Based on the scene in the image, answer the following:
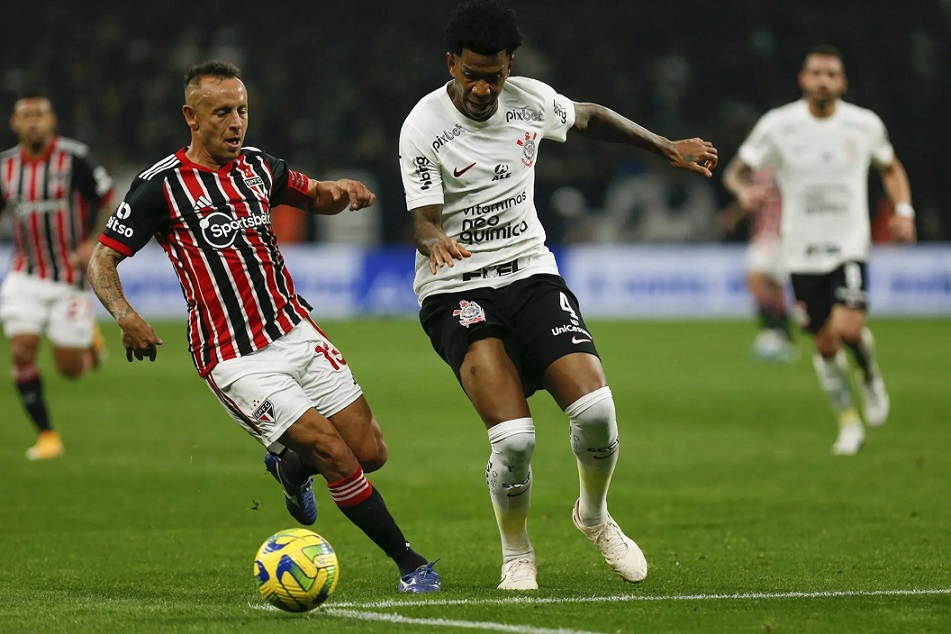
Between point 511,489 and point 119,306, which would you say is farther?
point 511,489

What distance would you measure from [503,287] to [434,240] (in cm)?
57

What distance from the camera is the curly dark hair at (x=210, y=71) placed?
6832 millimetres

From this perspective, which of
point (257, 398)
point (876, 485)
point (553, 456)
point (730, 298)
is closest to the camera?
point (257, 398)

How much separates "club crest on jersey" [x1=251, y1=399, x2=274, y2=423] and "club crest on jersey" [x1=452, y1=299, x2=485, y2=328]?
91 cm

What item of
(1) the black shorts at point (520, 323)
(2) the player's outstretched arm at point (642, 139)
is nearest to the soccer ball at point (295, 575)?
A: (1) the black shorts at point (520, 323)

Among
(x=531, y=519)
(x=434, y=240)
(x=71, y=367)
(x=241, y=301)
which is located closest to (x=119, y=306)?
(x=241, y=301)

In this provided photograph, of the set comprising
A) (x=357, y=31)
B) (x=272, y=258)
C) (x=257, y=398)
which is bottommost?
(x=257, y=398)

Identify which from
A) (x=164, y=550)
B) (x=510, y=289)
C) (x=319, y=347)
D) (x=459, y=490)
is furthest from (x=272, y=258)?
(x=459, y=490)

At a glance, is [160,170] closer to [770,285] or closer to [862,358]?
[862,358]

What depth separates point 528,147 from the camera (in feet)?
22.9

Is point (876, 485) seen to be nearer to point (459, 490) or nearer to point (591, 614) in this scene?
point (459, 490)

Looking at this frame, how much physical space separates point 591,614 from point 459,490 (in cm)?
440

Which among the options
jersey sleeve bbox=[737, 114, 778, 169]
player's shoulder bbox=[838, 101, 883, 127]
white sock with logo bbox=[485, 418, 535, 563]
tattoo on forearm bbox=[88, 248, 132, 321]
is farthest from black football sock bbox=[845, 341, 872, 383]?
tattoo on forearm bbox=[88, 248, 132, 321]

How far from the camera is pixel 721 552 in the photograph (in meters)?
7.77
